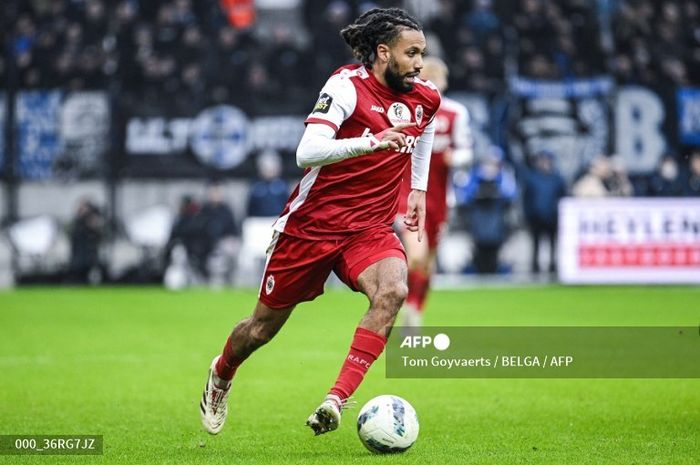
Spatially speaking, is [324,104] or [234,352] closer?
[324,104]

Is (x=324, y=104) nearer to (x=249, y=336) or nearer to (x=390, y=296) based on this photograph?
(x=390, y=296)

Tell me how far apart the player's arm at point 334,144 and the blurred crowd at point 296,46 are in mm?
17184

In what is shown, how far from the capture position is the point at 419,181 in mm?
7715

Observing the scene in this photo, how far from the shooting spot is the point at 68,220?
23.8 metres

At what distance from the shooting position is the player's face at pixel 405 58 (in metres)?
6.99

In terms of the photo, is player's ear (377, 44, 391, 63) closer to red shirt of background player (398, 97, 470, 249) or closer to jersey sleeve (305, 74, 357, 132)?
jersey sleeve (305, 74, 357, 132)

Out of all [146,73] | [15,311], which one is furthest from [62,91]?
[15,311]

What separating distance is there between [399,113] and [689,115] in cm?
1808

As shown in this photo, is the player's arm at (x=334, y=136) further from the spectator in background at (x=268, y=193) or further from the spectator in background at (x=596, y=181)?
the spectator in background at (x=596, y=181)

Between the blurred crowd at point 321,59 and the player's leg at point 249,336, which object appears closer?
the player's leg at point 249,336

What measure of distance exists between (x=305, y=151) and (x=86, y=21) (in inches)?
765

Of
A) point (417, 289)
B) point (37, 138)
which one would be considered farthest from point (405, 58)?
point (37, 138)

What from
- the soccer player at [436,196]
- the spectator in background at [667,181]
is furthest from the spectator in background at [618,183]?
the soccer player at [436,196]

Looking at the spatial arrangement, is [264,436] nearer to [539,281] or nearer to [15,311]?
[15,311]
